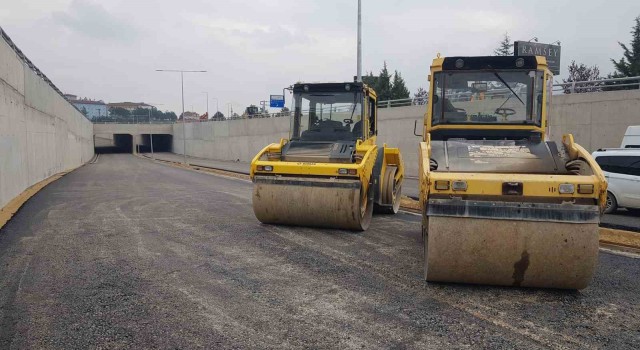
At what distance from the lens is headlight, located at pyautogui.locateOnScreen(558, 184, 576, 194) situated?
4676 millimetres

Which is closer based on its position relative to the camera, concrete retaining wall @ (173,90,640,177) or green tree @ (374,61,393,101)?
concrete retaining wall @ (173,90,640,177)

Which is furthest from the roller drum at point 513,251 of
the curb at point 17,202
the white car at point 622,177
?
the curb at point 17,202

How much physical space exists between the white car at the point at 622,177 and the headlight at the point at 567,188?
7.18 meters

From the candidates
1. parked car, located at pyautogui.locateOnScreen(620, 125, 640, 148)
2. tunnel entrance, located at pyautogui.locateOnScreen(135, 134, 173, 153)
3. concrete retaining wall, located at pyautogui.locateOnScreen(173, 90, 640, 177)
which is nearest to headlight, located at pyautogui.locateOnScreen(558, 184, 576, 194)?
concrete retaining wall, located at pyautogui.locateOnScreen(173, 90, 640, 177)

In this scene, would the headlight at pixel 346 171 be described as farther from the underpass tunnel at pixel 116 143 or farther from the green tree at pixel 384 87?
the underpass tunnel at pixel 116 143

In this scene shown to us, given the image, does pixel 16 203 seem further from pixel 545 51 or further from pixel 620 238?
pixel 545 51

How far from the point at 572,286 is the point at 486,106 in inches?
116

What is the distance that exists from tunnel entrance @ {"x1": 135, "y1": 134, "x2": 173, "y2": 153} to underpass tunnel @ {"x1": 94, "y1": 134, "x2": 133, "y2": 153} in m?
1.84

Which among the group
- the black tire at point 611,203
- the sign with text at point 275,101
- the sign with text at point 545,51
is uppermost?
the sign with text at point 545,51

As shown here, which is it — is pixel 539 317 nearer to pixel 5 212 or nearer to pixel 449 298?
pixel 449 298

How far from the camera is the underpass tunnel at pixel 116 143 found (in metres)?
76.5

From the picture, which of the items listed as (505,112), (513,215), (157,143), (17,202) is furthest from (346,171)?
(157,143)

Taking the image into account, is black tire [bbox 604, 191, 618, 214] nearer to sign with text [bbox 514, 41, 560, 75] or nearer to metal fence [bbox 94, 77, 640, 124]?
metal fence [bbox 94, 77, 640, 124]

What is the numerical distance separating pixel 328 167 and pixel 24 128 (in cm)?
1216
